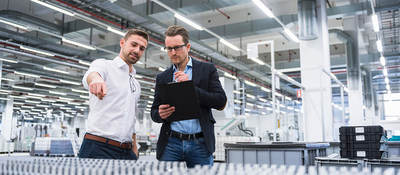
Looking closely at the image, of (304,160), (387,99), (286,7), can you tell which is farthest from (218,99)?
(387,99)

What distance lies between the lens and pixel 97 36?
1240cm

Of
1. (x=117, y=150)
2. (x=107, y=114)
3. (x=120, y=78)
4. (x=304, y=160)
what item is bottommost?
(x=304, y=160)

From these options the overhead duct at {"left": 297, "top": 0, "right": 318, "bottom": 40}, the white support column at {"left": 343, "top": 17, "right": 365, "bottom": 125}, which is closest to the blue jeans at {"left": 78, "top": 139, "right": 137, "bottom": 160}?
the overhead duct at {"left": 297, "top": 0, "right": 318, "bottom": 40}

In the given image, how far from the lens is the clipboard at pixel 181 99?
4.60 ft

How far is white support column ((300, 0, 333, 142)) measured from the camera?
639cm

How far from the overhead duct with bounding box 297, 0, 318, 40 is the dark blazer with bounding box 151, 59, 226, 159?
5.56 metres

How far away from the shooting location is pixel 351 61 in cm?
1089

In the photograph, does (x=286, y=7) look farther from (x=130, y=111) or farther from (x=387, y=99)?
(x=387, y=99)

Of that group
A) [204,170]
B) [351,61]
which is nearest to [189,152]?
[204,170]

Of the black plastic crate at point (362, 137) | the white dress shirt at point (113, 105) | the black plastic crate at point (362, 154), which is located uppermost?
the white dress shirt at point (113, 105)

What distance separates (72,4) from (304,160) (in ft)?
20.2

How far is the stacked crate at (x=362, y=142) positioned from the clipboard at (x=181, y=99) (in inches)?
104

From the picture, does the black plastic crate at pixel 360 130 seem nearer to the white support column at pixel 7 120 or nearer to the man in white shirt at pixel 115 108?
the man in white shirt at pixel 115 108

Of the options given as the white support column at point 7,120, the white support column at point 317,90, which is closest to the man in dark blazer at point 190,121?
the white support column at point 317,90
